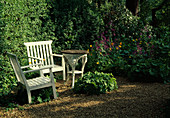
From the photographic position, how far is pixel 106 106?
3.58 m

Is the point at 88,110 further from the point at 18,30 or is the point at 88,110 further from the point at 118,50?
the point at 118,50

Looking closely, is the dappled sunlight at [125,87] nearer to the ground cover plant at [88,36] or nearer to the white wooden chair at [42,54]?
the ground cover plant at [88,36]

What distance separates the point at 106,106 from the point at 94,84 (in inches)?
29.4

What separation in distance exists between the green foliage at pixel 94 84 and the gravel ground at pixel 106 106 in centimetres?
14

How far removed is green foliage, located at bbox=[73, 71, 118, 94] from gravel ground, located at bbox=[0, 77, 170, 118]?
0.14 metres

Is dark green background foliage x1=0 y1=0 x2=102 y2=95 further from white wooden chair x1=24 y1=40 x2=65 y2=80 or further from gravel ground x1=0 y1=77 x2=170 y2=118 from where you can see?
gravel ground x1=0 y1=77 x2=170 y2=118

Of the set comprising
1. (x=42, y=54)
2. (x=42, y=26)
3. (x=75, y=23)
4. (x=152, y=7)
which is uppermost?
(x=152, y=7)

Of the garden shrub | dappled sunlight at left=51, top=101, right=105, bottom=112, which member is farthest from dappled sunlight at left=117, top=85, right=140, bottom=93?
dappled sunlight at left=51, top=101, right=105, bottom=112

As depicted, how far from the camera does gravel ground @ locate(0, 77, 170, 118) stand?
325cm

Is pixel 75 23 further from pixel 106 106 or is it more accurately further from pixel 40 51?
pixel 106 106

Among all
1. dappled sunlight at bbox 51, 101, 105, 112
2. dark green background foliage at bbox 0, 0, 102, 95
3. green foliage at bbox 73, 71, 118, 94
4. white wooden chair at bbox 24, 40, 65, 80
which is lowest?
dappled sunlight at bbox 51, 101, 105, 112

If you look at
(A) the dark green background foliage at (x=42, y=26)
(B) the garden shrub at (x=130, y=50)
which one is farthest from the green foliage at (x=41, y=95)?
(B) the garden shrub at (x=130, y=50)

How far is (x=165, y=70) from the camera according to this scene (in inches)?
196

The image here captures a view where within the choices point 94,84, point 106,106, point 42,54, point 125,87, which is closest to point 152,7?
point 125,87
